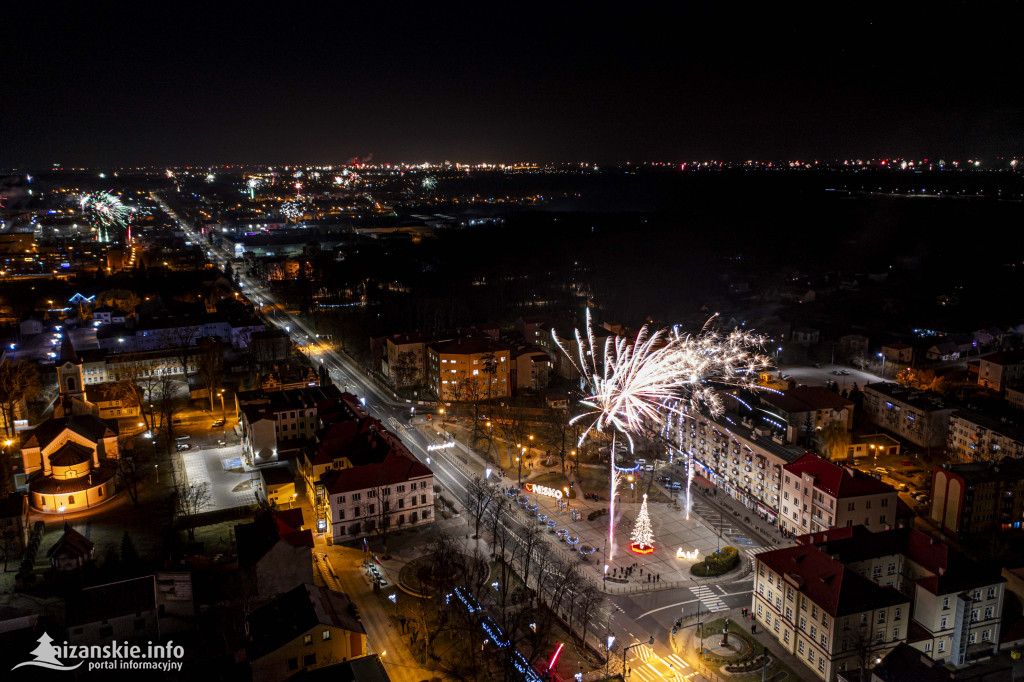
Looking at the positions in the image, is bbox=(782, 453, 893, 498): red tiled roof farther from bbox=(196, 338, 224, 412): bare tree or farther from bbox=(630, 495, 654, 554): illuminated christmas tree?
bbox=(196, 338, 224, 412): bare tree

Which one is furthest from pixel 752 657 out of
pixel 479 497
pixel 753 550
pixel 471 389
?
pixel 471 389

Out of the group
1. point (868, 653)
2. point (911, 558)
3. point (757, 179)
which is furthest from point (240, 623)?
point (757, 179)

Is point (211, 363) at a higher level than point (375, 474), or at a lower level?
higher

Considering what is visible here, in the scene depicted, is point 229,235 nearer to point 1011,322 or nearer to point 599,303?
point 599,303

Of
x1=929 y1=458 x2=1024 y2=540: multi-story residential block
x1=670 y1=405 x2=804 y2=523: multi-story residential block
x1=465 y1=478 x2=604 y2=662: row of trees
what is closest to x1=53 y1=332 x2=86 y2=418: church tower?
x1=465 y1=478 x2=604 y2=662: row of trees

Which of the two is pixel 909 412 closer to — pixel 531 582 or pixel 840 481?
pixel 840 481

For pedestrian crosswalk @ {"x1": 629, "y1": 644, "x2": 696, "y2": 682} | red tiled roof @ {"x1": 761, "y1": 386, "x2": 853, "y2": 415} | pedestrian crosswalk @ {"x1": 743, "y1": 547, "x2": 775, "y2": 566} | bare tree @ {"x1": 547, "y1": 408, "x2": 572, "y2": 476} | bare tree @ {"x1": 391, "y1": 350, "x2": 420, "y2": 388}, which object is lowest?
pedestrian crosswalk @ {"x1": 629, "y1": 644, "x2": 696, "y2": 682}

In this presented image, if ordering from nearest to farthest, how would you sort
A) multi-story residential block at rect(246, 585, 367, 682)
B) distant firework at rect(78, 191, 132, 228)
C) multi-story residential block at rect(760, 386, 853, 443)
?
multi-story residential block at rect(246, 585, 367, 682) < multi-story residential block at rect(760, 386, 853, 443) < distant firework at rect(78, 191, 132, 228)

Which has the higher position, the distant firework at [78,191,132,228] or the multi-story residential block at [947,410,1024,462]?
the distant firework at [78,191,132,228]
